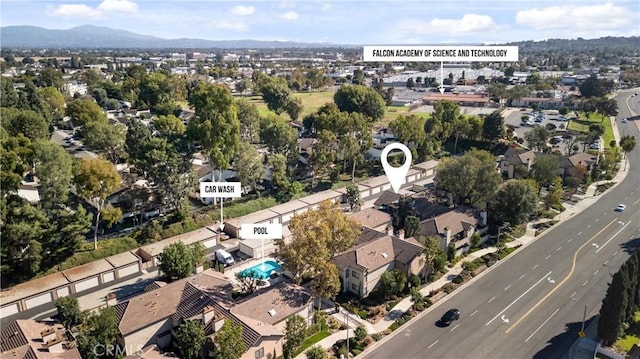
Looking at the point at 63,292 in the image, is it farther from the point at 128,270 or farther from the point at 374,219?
the point at 374,219

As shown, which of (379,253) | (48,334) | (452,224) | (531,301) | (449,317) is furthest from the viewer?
(452,224)

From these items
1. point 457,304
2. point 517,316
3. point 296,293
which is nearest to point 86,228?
point 296,293

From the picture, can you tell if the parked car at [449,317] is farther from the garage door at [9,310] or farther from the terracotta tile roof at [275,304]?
the garage door at [9,310]

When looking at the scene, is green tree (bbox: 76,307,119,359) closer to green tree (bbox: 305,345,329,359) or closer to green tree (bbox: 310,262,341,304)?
green tree (bbox: 305,345,329,359)

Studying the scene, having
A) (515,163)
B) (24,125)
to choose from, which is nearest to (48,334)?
(24,125)

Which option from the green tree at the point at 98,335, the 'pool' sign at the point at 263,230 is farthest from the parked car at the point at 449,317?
the green tree at the point at 98,335

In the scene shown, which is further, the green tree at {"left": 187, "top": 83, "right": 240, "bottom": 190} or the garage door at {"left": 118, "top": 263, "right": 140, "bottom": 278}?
the green tree at {"left": 187, "top": 83, "right": 240, "bottom": 190}

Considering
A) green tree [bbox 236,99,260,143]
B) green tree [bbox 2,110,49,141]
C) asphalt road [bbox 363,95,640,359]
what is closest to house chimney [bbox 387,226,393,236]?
asphalt road [bbox 363,95,640,359]
